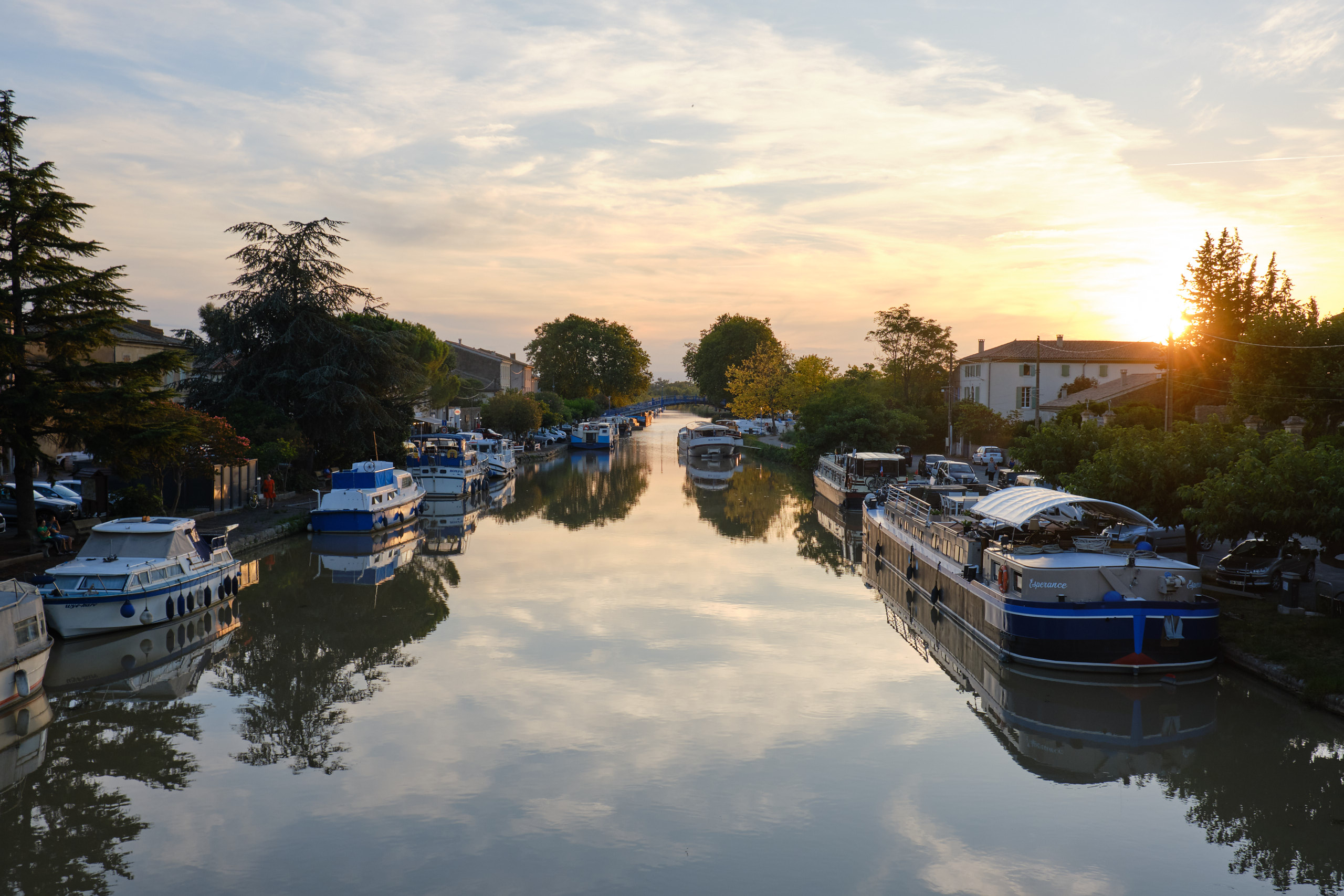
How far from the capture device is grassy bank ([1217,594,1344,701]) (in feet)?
49.5

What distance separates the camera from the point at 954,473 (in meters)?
43.5

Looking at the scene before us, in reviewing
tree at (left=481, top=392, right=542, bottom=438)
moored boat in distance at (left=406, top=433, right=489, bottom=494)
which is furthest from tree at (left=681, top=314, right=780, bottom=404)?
moored boat in distance at (left=406, top=433, right=489, bottom=494)

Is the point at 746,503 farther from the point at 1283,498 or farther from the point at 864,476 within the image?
the point at 1283,498

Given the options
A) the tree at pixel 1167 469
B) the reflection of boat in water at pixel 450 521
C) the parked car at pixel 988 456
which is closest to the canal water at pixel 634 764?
the tree at pixel 1167 469

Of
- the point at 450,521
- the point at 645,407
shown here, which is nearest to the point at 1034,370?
the point at 450,521

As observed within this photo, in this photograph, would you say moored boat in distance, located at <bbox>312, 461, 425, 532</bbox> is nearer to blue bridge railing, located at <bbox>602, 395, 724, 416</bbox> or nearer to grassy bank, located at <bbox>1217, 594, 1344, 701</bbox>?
grassy bank, located at <bbox>1217, 594, 1344, 701</bbox>

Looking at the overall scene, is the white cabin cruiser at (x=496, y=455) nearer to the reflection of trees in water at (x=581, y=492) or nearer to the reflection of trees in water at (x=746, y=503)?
the reflection of trees in water at (x=581, y=492)

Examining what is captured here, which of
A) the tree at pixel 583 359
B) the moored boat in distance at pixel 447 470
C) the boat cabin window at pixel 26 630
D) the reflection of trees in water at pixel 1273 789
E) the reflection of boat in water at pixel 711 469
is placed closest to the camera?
the reflection of trees in water at pixel 1273 789

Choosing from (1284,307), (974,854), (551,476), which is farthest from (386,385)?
(1284,307)

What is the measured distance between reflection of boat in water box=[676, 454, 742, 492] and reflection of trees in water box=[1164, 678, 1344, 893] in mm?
39214

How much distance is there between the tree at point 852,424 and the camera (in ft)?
194

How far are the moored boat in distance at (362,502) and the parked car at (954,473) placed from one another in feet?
69.4

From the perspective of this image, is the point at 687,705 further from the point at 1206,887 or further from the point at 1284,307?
the point at 1284,307

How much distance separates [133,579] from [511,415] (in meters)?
57.0
